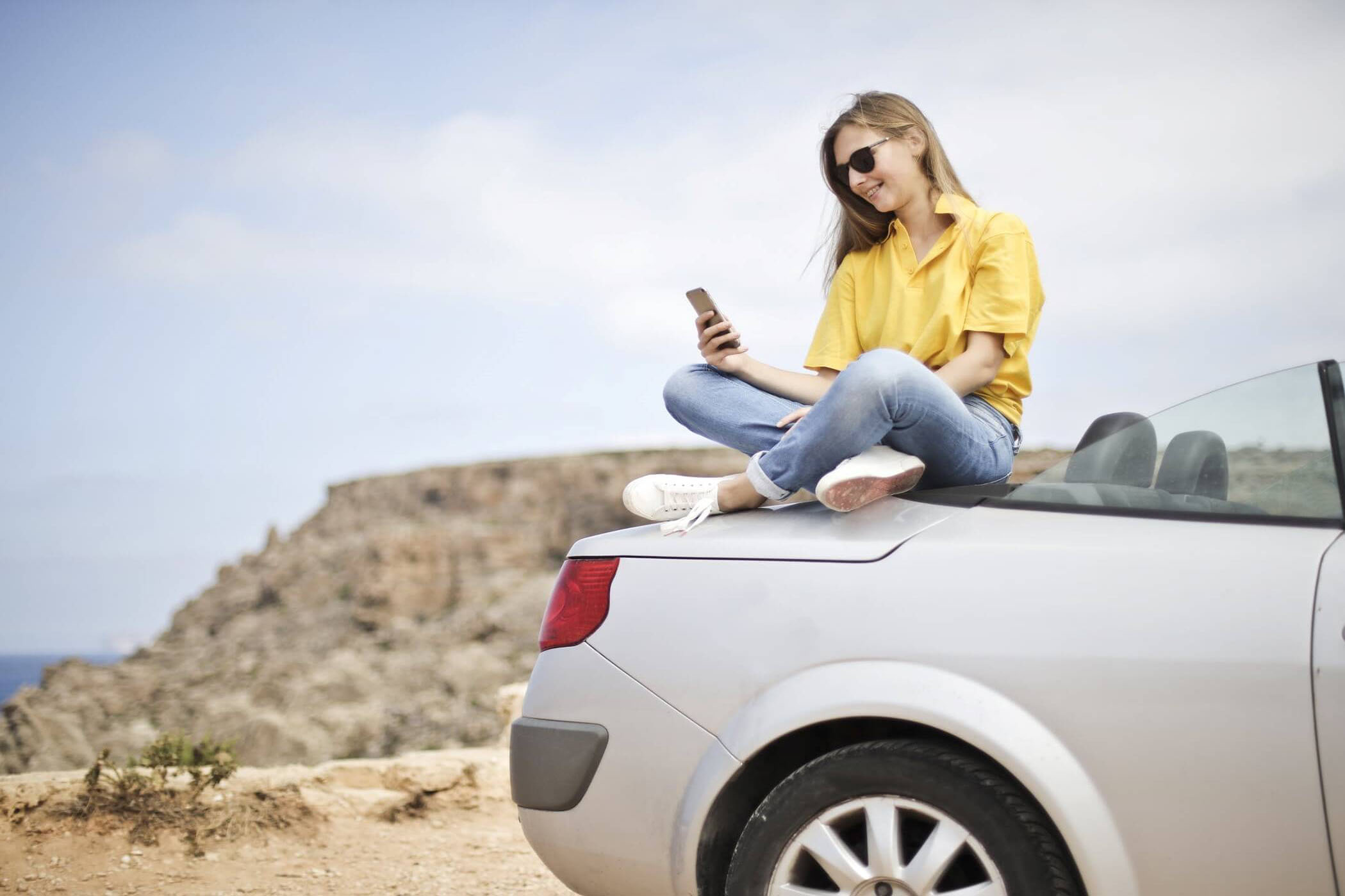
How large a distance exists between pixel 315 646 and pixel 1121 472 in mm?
57615

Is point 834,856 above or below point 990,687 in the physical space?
below

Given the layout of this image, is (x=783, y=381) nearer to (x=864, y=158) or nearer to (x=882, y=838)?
(x=864, y=158)

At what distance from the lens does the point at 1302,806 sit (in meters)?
1.70

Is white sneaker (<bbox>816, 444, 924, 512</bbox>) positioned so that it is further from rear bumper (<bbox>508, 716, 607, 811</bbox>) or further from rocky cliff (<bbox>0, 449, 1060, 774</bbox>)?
rocky cliff (<bbox>0, 449, 1060, 774</bbox>)

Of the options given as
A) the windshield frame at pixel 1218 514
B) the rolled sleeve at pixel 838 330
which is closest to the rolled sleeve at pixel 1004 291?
the rolled sleeve at pixel 838 330

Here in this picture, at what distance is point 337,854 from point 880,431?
3758 millimetres

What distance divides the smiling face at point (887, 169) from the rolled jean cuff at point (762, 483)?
1.01m

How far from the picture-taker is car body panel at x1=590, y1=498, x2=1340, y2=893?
5.66ft

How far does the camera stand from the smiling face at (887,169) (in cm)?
289

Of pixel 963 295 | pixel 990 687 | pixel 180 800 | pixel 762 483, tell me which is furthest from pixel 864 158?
pixel 180 800

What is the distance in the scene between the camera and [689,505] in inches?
96.9

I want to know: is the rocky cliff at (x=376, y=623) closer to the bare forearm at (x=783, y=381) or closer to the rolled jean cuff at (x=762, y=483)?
the bare forearm at (x=783, y=381)

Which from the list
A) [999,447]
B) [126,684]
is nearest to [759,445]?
[999,447]

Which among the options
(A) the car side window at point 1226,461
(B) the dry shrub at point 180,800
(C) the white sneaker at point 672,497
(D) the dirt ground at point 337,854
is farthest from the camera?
(B) the dry shrub at point 180,800
